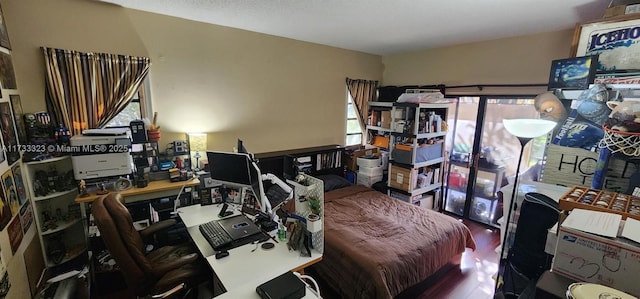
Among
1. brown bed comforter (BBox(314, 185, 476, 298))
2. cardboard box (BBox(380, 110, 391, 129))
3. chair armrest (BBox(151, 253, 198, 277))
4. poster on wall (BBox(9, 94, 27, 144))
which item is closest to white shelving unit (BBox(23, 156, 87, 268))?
poster on wall (BBox(9, 94, 27, 144))

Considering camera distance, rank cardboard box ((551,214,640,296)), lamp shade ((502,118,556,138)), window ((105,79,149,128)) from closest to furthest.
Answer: cardboard box ((551,214,640,296))
lamp shade ((502,118,556,138))
window ((105,79,149,128))

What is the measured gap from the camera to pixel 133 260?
1.66 meters

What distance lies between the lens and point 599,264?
3.65 feet

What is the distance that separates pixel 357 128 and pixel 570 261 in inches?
153

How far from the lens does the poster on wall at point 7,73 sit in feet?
6.40

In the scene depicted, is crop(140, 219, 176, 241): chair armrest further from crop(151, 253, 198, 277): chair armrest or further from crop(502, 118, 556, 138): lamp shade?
crop(502, 118, 556, 138): lamp shade

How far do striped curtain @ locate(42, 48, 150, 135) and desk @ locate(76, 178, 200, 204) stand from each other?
0.76m

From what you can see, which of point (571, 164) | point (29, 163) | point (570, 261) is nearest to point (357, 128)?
point (571, 164)

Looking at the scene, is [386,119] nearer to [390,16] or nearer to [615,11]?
[390,16]

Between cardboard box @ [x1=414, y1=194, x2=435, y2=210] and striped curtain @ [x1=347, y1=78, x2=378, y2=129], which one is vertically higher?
striped curtain @ [x1=347, y1=78, x2=378, y2=129]

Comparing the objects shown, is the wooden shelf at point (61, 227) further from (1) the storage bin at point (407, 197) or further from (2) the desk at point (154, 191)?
(1) the storage bin at point (407, 197)

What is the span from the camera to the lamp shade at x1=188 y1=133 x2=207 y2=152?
2.93m

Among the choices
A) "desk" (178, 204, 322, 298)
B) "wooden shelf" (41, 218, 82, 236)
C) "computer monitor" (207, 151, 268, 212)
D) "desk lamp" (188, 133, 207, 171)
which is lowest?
"wooden shelf" (41, 218, 82, 236)

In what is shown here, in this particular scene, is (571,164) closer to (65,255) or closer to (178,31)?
(178,31)
